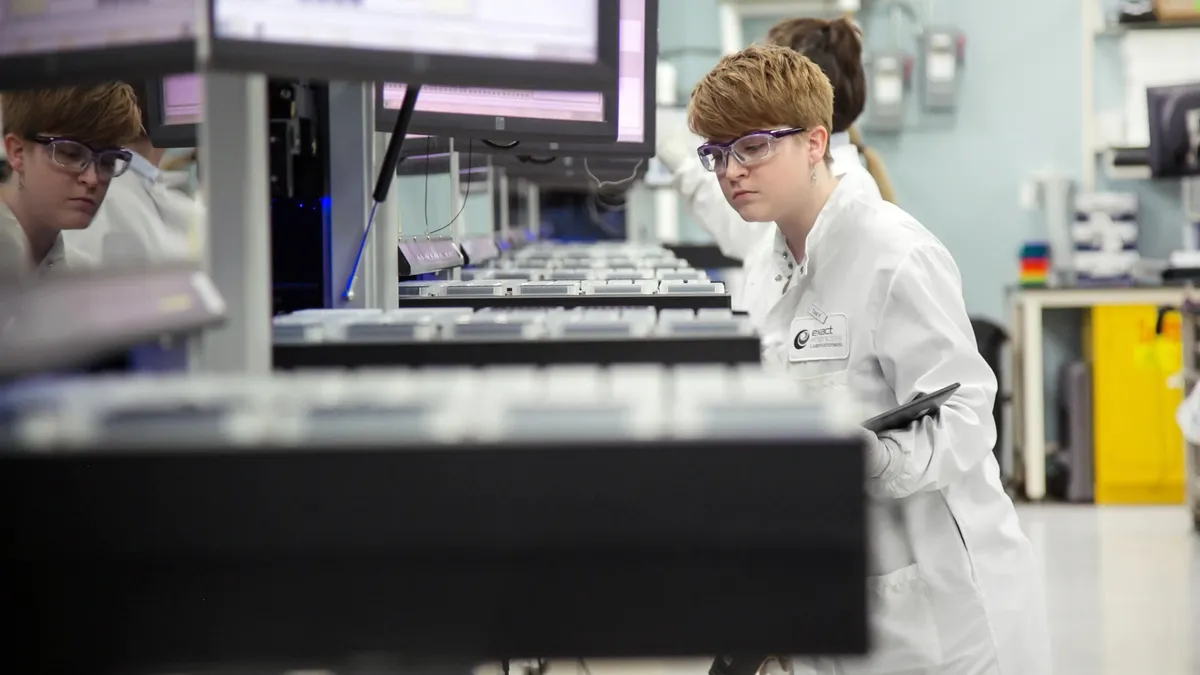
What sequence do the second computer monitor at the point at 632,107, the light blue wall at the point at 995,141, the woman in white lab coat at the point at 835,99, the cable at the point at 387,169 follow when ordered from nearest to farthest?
the cable at the point at 387,169 → the second computer monitor at the point at 632,107 → the woman in white lab coat at the point at 835,99 → the light blue wall at the point at 995,141

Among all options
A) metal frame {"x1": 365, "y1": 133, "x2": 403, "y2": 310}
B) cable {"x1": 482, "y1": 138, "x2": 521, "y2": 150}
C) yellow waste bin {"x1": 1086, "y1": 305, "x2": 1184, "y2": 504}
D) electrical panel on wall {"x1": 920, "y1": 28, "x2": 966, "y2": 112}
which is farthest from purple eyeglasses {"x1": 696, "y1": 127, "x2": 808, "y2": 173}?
electrical panel on wall {"x1": 920, "y1": 28, "x2": 966, "y2": 112}

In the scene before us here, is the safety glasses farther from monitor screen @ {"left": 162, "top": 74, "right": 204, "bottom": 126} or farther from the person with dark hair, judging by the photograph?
the person with dark hair

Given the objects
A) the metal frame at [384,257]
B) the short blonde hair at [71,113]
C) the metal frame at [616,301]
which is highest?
the short blonde hair at [71,113]

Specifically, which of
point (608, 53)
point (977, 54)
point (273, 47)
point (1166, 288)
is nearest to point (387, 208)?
point (608, 53)

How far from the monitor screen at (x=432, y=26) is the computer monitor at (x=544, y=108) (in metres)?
0.44

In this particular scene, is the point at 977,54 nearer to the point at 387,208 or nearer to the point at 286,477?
the point at 387,208

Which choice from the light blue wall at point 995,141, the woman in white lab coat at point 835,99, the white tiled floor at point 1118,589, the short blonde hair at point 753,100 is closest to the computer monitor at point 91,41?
the short blonde hair at point 753,100

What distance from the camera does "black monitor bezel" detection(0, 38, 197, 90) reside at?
2.50 feet

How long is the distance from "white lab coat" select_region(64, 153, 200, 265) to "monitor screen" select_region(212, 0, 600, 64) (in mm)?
570

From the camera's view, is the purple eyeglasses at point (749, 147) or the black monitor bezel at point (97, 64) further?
the purple eyeglasses at point (749, 147)

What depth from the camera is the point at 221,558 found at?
56 cm

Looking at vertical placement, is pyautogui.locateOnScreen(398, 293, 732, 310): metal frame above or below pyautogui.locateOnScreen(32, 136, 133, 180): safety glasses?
below

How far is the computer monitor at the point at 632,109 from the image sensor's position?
2055mm

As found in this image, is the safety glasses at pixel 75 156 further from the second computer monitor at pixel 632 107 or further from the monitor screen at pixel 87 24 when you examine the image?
the second computer monitor at pixel 632 107
